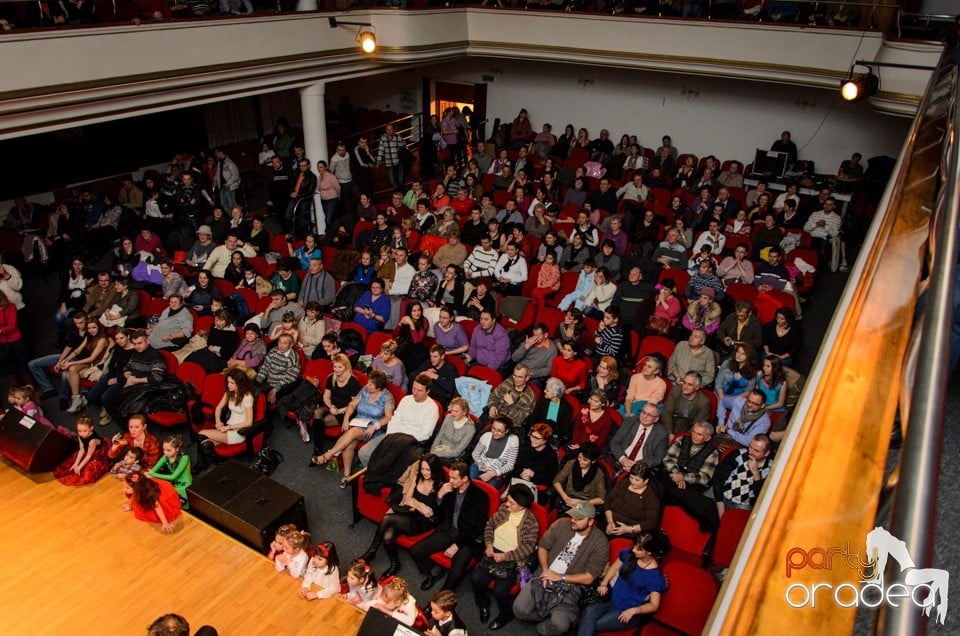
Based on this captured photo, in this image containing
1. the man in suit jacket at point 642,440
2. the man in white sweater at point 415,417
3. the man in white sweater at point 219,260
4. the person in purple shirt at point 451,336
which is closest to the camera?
the man in suit jacket at point 642,440

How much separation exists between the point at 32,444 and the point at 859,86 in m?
9.12

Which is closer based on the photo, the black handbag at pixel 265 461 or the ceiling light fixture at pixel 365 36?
the black handbag at pixel 265 461

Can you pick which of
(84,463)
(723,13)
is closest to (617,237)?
(723,13)

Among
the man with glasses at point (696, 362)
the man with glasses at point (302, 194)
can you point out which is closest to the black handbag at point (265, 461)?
the man with glasses at point (696, 362)

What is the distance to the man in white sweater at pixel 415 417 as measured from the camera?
5609 mm

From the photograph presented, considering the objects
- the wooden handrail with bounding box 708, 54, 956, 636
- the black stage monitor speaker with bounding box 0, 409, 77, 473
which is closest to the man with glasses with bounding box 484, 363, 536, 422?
the black stage monitor speaker with bounding box 0, 409, 77, 473

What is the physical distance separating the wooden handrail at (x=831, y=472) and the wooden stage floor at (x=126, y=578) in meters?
3.84

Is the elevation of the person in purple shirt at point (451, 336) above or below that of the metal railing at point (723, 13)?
below

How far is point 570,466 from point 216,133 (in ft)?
38.7

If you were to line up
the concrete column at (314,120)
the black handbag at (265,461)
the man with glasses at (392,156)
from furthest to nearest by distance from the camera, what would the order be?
the man with glasses at (392,156), the concrete column at (314,120), the black handbag at (265,461)

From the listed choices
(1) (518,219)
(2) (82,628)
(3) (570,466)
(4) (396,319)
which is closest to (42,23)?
(4) (396,319)

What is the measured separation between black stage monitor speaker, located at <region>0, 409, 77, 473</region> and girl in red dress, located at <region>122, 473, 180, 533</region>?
0.86 metres

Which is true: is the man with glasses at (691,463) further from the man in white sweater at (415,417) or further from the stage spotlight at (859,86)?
the stage spotlight at (859,86)

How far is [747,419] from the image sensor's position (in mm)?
5266
